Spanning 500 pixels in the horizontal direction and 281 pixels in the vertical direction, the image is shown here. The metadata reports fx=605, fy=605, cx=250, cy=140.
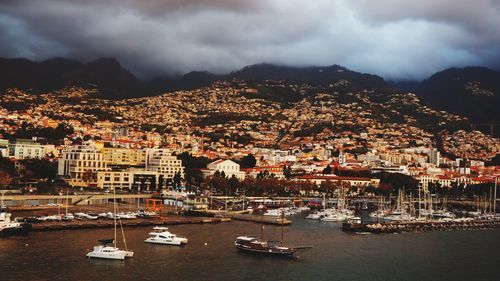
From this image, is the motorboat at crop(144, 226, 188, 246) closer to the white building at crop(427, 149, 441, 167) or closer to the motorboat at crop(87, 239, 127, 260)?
the motorboat at crop(87, 239, 127, 260)

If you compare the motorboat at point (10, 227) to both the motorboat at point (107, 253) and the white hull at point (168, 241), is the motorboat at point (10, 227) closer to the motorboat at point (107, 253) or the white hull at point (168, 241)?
the motorboat at point (107, 253)

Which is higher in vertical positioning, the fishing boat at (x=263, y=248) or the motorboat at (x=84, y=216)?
the motorboat at (x=84, y=216)

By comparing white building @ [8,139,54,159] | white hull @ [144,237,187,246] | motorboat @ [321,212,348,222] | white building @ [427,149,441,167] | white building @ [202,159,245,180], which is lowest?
white hull @ [144,237,187,246]

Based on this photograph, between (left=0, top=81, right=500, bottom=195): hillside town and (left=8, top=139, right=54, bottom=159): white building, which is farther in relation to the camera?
(left=0, top=81, right=500, bottom=195): hillside town

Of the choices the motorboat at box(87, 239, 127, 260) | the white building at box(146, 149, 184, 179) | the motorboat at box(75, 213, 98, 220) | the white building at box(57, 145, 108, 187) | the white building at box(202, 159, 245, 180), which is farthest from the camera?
the white building at box(202, 159, 245, 180)

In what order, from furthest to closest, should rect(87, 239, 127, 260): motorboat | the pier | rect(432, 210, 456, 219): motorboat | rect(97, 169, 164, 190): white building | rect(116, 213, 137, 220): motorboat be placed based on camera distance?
rect(97, 169, 164, 190): white building → rect(432, 210, 456, 219): motorboat → the pier → rect(116, 213, 137, 220): motorboat → rect(87, 239, 127, 260): motorboat

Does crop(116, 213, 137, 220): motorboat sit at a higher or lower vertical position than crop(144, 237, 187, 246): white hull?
higher

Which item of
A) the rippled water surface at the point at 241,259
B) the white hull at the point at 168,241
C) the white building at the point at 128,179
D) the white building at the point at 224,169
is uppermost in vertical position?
the white building at the point at 224,169

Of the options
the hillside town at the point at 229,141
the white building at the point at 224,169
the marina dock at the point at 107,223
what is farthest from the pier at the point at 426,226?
the white building at the point at 224,169

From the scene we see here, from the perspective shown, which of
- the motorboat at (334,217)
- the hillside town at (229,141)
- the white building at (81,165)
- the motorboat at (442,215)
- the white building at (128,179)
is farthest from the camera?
the hillside town at (229,141)

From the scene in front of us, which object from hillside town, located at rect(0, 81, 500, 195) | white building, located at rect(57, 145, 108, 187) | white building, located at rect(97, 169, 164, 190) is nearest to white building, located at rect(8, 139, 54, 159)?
hillside town, located at rect(0, 81, 500, 195)

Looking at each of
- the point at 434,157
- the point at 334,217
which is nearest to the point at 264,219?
the point at 334,217
